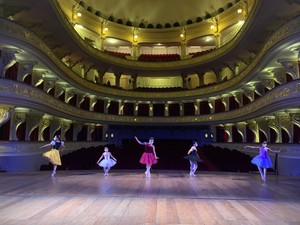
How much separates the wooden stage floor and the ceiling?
91.2 ft

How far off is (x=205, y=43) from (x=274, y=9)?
64.5ft

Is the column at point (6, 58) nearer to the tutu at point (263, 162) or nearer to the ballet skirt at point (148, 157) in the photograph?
the ballet skirt at point (148, 157)

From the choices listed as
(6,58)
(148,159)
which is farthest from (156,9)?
(148,159)

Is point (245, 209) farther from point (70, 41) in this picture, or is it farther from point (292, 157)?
point (70, 41)

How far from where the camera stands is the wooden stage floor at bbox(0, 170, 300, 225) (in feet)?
17.2

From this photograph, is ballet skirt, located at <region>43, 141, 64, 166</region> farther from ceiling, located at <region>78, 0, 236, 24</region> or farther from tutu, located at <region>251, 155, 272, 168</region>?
ceiling, located at <region>78, 0, 236, 24</region>

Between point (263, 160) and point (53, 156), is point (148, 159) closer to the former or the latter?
point (53, 156)

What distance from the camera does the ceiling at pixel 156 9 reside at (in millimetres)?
31875

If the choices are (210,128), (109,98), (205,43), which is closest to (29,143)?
(109,98)

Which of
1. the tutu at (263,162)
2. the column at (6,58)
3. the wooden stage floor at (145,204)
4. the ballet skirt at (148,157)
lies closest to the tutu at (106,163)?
the ballet skirt at (148,157)

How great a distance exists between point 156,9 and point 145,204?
31.5m

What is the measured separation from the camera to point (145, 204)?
651cm

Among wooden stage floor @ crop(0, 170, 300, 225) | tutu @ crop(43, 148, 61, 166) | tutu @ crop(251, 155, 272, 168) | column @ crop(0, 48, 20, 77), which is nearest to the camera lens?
wooden stage floor @ crop(0, 170, 300, 225)

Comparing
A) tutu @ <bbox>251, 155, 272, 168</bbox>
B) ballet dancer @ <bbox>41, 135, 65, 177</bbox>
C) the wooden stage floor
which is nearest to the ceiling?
ballet dancer @ <bbox>41, 135, 65, 177</bbox>
